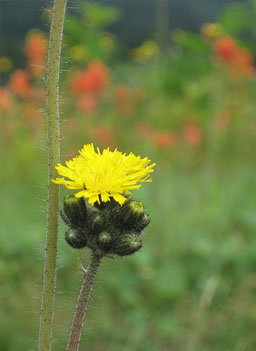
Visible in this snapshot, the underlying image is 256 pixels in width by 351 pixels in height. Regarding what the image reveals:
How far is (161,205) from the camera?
402 cm

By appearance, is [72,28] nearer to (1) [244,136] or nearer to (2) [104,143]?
(2) [104,143]

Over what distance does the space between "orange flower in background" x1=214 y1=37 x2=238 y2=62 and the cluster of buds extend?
379cm

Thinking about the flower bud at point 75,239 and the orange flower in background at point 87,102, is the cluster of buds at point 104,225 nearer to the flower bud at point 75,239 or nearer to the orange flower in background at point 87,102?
the flower bud at point 75,239

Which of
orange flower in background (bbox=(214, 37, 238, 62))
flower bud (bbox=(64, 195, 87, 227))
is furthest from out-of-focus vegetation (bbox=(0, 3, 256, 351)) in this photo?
flower bud (bbox=(64, 195, 87, 227))

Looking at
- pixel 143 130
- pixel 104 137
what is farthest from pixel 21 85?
pixel 143 130

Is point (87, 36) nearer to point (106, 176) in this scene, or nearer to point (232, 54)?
point (232, 54)

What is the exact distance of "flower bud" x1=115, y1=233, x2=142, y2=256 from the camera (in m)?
1.22

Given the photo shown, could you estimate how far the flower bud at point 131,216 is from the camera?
1.23 m

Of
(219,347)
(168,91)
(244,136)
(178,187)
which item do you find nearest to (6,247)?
(219,347)

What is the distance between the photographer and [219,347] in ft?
8.99

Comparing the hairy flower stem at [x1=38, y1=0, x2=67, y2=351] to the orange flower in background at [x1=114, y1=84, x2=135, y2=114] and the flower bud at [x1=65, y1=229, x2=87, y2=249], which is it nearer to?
the flower bud at [x1=65, y1=229, x2=87, y2=249]

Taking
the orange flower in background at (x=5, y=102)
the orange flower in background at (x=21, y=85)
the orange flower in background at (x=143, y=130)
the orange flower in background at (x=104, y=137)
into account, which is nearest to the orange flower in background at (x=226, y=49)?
the orange flower in background at (x=143, y=130)

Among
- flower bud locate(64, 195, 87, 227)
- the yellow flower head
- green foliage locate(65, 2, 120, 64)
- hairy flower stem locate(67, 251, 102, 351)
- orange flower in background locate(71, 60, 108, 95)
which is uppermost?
green foliage locate(65, 2, 120, 64)

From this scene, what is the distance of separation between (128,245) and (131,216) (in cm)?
7
